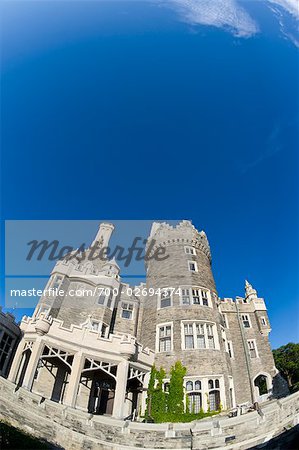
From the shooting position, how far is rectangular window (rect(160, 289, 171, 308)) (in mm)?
25775

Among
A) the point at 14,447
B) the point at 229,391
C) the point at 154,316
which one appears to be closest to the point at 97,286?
the point at 154,316

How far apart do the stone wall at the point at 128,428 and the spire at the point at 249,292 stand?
1895 cm

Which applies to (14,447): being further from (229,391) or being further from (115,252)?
(115,252)

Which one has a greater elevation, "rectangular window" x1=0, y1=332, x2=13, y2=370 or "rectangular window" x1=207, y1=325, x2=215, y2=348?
"rectangular window" x1=207, y1=325, x2=215, y2=348

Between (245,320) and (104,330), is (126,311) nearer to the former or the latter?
(104,330)

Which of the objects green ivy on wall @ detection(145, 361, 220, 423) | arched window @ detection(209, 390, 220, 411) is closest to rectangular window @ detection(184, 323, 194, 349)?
green ivy on wall @ detection(145, 361, 220, 423)

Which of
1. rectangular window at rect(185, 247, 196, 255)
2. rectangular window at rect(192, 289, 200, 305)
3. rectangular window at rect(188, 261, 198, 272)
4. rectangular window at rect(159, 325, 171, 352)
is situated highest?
rectangular window at rect(185, 247, 196, 255)

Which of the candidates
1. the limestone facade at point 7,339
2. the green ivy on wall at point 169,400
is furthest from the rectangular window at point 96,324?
the limestone facade at point 7,339

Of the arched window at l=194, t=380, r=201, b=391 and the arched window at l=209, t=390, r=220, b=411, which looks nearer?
the arched window at l=209, t=390, r=220, b=411

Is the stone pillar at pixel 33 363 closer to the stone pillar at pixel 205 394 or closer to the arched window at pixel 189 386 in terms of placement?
the arched window at pixel 189 386

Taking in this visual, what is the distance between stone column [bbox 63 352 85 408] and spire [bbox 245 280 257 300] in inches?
845

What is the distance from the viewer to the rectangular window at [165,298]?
25.8 metres

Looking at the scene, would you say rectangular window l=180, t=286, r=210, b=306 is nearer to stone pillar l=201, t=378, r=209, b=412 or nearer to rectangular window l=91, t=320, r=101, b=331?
stone pillar l=201, t=378, r=209, b=412

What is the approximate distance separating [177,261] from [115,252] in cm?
669
